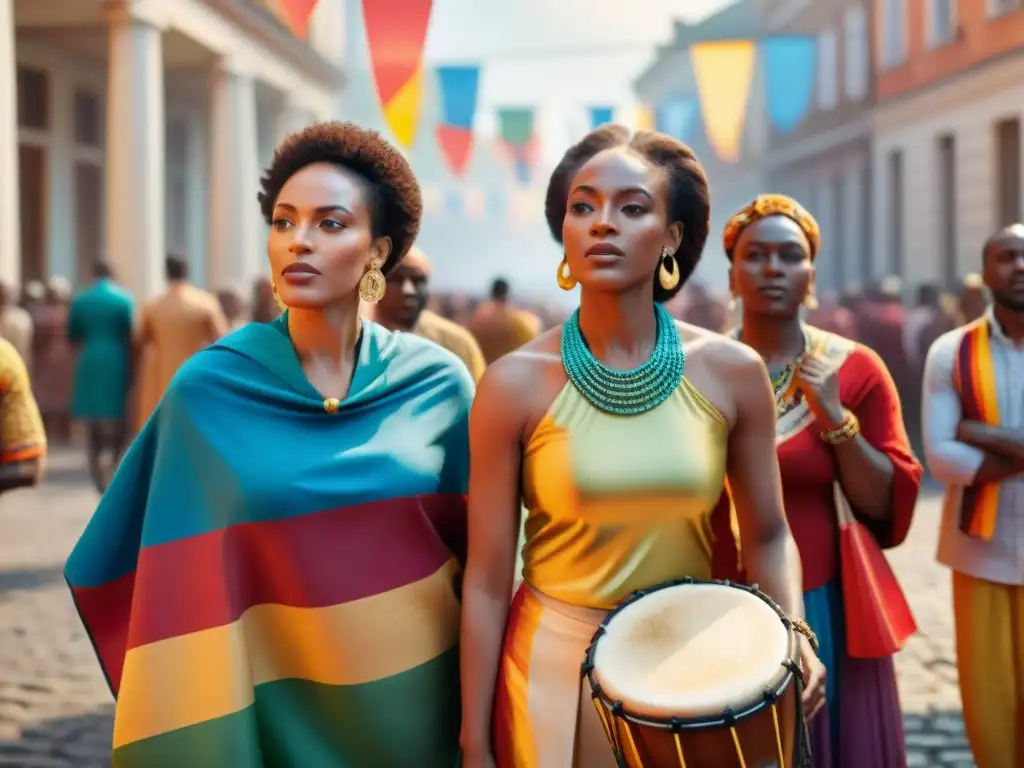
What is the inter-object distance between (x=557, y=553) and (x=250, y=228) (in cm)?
2307

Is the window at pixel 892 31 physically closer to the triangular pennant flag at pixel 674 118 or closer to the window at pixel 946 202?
the window at pixel 946 202

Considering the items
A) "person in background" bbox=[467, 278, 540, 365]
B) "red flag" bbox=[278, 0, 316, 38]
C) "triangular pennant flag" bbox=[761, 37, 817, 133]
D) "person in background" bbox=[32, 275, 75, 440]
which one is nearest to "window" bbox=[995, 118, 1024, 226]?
"triangular pennant flag" bbox=[761, 37, 817, 133]

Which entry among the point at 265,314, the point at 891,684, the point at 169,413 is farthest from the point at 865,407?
the point at 265,314

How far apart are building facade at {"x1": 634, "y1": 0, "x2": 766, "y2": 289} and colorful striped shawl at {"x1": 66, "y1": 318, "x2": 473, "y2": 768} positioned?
34.6m

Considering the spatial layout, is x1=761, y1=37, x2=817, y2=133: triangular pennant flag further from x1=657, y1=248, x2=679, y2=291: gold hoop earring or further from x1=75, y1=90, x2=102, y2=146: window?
x1=657, y1=248, x2=679, y2=291: gold hoop earring

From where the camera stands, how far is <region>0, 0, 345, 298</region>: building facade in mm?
18828

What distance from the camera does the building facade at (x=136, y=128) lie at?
1883 centimetres

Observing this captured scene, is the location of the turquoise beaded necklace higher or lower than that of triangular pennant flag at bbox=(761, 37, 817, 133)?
lower

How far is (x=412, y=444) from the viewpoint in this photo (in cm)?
307

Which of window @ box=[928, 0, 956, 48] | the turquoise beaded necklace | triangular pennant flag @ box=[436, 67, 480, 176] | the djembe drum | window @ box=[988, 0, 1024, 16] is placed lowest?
the djembe drum

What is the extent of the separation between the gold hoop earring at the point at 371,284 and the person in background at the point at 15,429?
2149 millimetres

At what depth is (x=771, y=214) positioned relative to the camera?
3.85 metres

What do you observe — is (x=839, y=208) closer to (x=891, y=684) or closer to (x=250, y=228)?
(x=250, y=228)

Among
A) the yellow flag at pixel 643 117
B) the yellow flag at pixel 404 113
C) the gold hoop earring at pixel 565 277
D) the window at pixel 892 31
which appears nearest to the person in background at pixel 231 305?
the yellow flag at pixel 404 113
